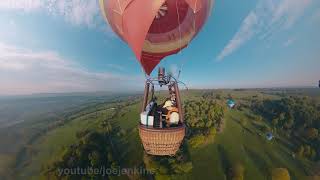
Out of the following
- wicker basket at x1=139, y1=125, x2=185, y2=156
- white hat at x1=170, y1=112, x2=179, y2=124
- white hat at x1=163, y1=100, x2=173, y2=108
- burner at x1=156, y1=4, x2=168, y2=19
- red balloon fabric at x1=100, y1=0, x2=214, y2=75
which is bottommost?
wicker basket at x1=139, y1=125, x2=185, y2=156

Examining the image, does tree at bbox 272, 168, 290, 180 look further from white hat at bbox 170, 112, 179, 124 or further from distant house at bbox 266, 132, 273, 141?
white hat at bbox 170, 112, 179, 124

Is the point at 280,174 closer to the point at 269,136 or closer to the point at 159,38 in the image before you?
the point at 269,136

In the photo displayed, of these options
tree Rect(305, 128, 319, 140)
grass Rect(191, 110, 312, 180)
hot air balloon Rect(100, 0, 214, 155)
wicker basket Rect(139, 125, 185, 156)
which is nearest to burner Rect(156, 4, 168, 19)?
hot air balloon Rect(100, 0, 214, 155)

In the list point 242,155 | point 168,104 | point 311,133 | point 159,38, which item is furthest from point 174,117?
point 311,133

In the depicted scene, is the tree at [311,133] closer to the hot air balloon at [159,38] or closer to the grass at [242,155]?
the grass at [242,155]

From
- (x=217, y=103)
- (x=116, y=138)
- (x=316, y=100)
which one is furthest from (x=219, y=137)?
(x=316, y=100)
